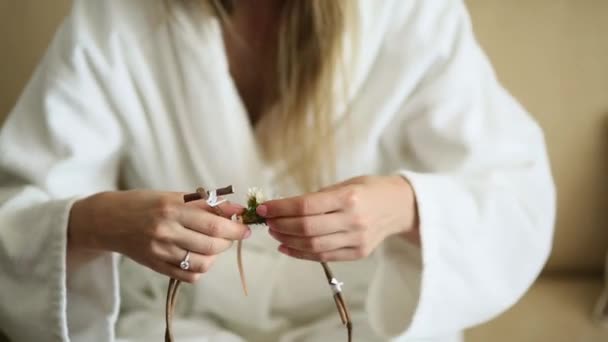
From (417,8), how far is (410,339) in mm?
428

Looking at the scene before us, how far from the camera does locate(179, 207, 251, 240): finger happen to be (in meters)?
0.60

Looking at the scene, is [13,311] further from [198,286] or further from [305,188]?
[305,188]

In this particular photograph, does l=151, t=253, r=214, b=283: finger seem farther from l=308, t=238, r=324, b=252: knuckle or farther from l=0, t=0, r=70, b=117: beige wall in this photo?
l=0, t=0, r=70, b=117: beige wall

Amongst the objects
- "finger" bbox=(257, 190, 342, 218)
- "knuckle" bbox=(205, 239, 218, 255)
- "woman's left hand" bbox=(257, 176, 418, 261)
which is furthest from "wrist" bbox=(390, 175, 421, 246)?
"knuckle" bbox=(205, 239, 218, 255)

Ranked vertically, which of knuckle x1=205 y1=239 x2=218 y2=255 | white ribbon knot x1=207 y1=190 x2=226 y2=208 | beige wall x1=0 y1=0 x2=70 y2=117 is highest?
beige wall x1=0 y1=0 x2=70 y2=117

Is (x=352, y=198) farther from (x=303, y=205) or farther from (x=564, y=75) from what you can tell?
(x=564, y=75)

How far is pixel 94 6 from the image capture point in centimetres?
81

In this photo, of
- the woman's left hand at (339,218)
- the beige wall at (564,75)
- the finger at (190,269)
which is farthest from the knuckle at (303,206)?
the beige wall at (564,75)

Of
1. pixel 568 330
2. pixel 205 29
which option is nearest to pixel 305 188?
pixel 205 29

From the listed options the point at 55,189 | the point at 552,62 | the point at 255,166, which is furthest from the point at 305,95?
the point at 552,62

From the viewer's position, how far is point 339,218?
2.10 ft

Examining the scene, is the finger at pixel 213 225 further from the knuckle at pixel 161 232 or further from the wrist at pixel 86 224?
the wrist at pixel 86 224

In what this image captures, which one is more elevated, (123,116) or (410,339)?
(123,116)

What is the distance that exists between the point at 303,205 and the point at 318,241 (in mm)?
45
